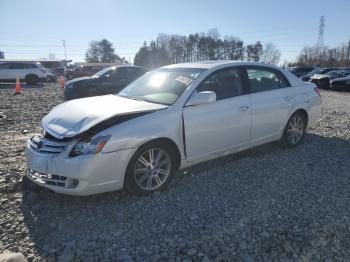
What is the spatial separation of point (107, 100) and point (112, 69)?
31.3 feet

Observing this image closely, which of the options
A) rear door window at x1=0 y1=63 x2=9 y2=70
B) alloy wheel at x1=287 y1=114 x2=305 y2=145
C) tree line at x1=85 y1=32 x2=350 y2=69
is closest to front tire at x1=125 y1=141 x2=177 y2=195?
alloy wheel at x1=287 y1=114 x2=305 y2=145

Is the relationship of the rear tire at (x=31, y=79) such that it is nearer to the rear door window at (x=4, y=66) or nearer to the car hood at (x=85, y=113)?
the rear door window at (x=4, y=66)

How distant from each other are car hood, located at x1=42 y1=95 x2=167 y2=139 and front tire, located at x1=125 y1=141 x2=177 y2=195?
1.58ft

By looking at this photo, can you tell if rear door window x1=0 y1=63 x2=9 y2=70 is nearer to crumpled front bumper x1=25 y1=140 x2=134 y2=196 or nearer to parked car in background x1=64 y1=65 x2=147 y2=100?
parked car in background x1=64 y1=65 x2=147 y2=100

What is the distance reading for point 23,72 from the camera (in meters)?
23.0

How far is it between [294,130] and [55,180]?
4.15 meters

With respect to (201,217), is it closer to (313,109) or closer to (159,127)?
(159,127)

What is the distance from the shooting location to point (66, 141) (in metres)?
3.49

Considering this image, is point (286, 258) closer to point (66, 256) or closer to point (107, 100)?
point (66, 256)

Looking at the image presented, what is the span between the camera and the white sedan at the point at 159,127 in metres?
3.41

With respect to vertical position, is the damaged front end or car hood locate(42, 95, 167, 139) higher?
car hood locate(42, 95, 167, 139)

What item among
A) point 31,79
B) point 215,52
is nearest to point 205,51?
point 215,52

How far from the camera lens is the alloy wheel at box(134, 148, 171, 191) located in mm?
3760

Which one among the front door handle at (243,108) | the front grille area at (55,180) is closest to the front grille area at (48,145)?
the front grille area at (55,180)
